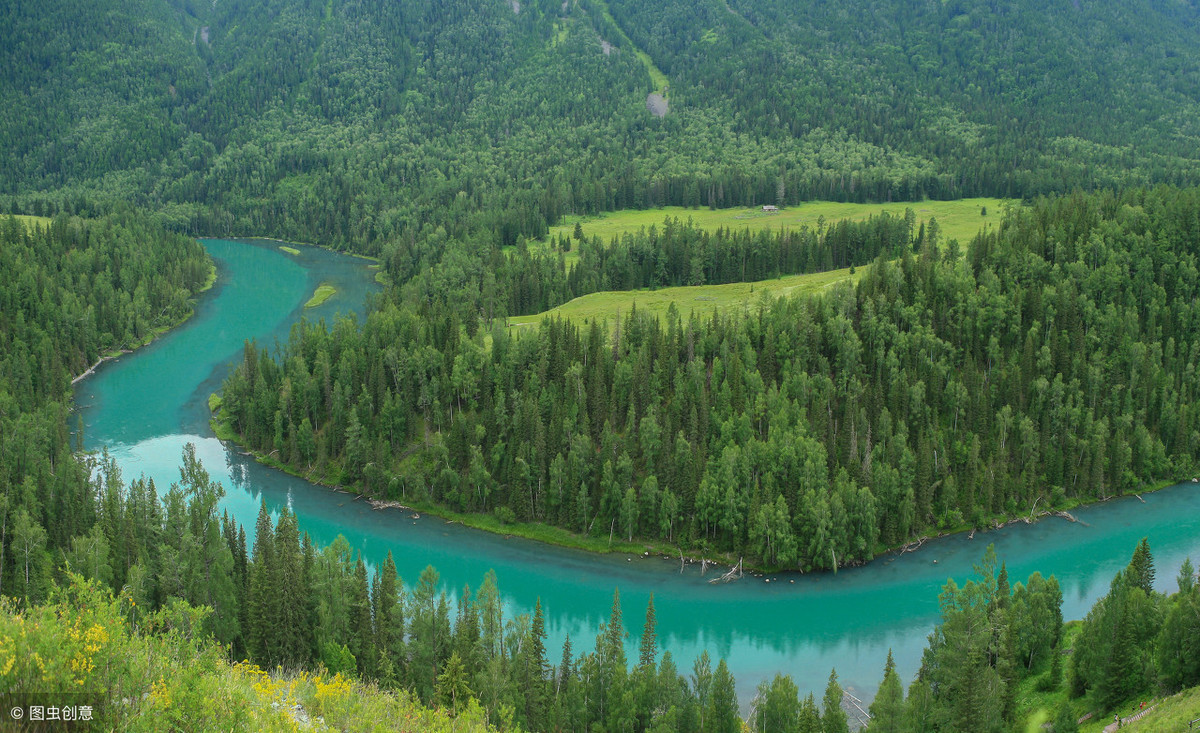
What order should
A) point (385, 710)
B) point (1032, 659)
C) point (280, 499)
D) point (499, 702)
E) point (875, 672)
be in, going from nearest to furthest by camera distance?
1. point (385, 710)
2. point (499, 702)
3. point (1032, 659)
4. point (875, 672)
5. point (280, 499)

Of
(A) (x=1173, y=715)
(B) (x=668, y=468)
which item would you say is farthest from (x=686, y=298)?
(A) (x=1173, y=715)

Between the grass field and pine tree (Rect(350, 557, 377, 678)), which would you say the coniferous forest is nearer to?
pine tree (Rect(350, 557, 377, 678))

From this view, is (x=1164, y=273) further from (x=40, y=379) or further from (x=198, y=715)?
(x=40, y=379)

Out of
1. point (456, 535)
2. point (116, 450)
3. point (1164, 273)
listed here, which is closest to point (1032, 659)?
point (456, 535)

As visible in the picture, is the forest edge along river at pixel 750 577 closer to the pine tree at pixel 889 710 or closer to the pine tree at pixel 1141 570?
the pine tree at pixel 889 710

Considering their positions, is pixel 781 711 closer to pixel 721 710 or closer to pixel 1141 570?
pixel 721 710
